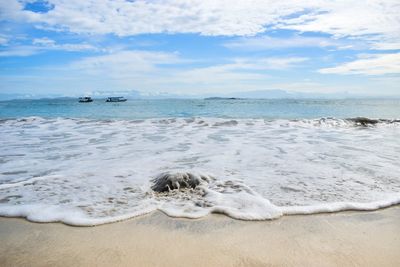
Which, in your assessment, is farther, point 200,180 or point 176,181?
point 200,180

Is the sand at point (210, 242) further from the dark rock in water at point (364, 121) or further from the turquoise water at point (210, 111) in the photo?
the turquoise water at point (210, 111)

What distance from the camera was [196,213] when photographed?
156 inches

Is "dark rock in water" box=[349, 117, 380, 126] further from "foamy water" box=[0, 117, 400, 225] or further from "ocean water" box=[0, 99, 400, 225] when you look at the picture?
"ocean water" box=[0, 99, 400, 225]

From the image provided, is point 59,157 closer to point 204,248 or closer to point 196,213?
point 196,213

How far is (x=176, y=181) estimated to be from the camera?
5023 mm

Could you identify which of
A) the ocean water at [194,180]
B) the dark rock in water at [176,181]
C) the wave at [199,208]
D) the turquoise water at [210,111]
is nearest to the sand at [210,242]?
the wave at [199,208]

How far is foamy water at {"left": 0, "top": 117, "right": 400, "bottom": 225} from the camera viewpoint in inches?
163

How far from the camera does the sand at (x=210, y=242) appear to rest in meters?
2.85

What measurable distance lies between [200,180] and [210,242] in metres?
2.06

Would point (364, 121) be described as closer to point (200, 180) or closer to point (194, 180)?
point (200, 180)

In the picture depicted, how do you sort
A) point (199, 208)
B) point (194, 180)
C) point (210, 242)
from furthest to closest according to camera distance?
point (194, 180) → point (199, 208) → point (210, 242)

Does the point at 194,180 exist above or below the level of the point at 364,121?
above

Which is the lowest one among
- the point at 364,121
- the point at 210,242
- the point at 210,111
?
the point at 210,111

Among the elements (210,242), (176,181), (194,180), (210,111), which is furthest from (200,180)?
(210,111)
